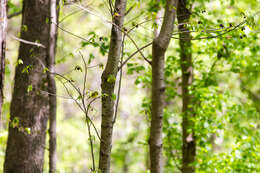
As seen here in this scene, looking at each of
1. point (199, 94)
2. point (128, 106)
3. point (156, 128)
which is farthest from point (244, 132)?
point (128, 106)

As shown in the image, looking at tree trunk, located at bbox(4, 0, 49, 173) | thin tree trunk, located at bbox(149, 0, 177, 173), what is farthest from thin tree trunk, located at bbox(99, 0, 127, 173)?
tree trunk, located at bbox(4, 0, 49, 173)

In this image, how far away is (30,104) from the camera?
3.96 m

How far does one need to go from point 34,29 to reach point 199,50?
2569mm

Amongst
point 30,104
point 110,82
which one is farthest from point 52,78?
point 110,82

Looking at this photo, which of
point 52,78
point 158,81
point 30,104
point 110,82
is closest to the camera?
point 110,82

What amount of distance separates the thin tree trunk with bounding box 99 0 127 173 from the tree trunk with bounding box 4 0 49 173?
1.58 m

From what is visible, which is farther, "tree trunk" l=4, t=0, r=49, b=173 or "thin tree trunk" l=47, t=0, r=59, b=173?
"thin tree trunk" l=47, t=0, r=59, b=173

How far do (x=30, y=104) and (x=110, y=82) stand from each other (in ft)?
6.32

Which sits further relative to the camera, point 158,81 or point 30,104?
point 30,104

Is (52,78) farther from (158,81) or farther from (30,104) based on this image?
(158,81)

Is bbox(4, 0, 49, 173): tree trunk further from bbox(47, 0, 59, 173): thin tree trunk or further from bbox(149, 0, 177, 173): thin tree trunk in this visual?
bbox(149, 0, 177, 173): thin tree trunk

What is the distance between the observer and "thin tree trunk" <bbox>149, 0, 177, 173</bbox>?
8.98 feet

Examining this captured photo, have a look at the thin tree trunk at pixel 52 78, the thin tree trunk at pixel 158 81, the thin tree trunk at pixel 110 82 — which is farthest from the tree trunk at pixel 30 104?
the thin tree trunk at pixel 158 81

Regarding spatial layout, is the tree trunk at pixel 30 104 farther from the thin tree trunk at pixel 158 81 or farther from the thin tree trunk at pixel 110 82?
the thin tree trunk at pixel 158 81
